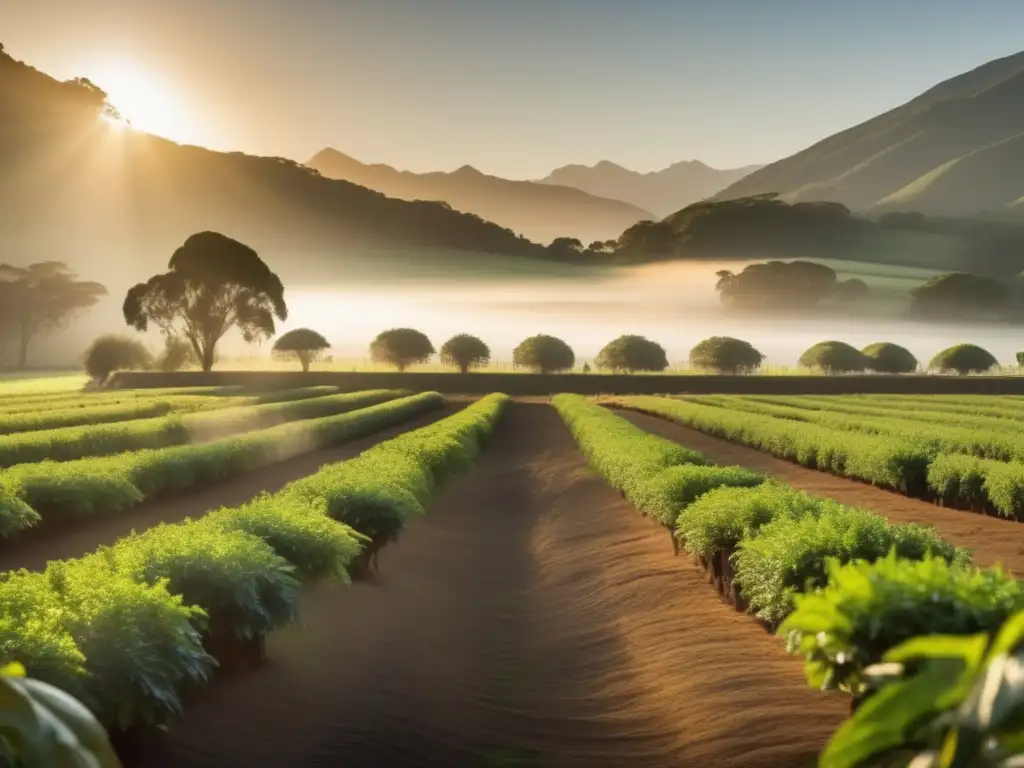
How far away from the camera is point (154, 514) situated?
19.4 meters

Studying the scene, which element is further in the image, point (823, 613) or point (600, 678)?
point (600, 678)

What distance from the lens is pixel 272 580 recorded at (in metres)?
8.44

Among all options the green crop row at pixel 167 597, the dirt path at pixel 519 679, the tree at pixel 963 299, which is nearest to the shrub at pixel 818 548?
the dirt path at pixel 519 679

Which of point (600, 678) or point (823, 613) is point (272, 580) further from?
point (823, 613)

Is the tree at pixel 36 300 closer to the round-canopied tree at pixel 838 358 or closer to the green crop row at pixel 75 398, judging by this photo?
the green crop row at pixel 75 398

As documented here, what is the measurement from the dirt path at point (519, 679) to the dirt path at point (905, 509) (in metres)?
4.63

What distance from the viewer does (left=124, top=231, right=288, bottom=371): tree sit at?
258 ft

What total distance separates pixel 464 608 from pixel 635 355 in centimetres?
8225

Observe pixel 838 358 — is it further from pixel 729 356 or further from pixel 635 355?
pixel 635 355

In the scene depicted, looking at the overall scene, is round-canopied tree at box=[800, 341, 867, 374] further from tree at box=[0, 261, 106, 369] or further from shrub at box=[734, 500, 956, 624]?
shrub at box=[734, 500, 956, 624]

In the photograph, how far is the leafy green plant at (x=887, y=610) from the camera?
3586 millimetres

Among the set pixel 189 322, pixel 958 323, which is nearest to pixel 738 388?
pixel 189 322

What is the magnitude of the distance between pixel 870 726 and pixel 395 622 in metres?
10.1

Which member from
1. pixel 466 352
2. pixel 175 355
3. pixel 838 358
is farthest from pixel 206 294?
pixel 838 358
